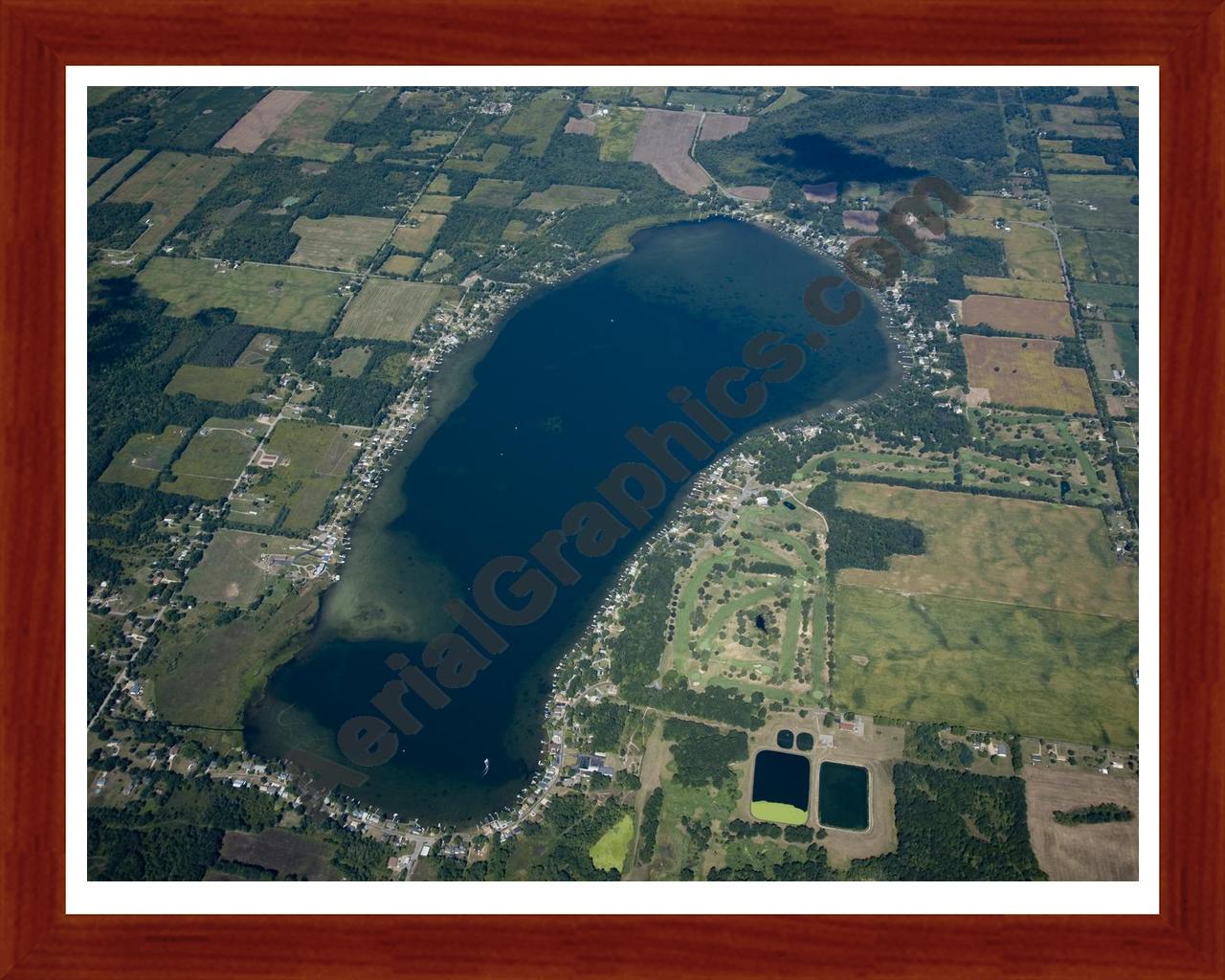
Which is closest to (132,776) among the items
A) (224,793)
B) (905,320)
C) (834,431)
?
(224,793)

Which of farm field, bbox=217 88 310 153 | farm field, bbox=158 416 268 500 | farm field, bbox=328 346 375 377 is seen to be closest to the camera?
farm field, bbox=158 416 268 500

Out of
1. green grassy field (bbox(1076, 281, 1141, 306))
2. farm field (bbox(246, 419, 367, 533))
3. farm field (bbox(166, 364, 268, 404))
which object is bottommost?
farm field (bbox(246, 419, 367, 533))

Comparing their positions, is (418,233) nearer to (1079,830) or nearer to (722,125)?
(722,125)

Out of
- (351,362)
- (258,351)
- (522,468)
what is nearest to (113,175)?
(258,351)

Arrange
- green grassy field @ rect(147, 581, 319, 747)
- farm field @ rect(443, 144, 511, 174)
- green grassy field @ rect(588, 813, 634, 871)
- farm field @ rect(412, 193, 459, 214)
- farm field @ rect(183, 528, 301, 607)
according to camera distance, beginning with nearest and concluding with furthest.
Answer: green grassy field @ rect(588, 813, 634, 871)
green grassy field @ rect(147, 581, 319, 747)
farm field @ rect(183, 528, 301, 607)
farm field @ rect(412, 193, 459, 214)
farm field @ rect(443, 144, 511, 174)

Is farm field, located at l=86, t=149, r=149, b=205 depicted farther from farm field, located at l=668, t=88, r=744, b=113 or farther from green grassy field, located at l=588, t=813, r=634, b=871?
green grassy field, located at l=588, t=813, r=634, b=871

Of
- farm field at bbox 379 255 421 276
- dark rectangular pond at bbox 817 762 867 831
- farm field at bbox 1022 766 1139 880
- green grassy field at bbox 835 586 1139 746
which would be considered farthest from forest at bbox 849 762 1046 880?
farm field at bbox 379 255 421 276

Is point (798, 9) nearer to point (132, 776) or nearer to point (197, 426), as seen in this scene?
point (132, 776)
